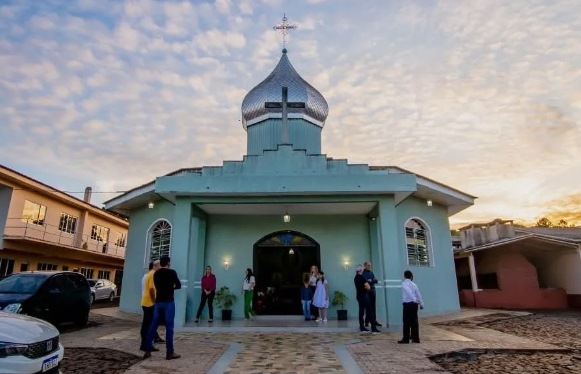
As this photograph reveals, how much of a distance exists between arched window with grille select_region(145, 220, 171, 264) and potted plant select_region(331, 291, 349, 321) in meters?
6.32

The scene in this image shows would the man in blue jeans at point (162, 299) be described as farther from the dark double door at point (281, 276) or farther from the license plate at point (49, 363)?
the dark double door at point (281, 276)

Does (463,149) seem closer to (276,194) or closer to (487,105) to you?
(487,105)

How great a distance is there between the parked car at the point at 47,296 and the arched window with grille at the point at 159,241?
3.27 meters

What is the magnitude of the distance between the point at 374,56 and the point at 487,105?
13.9 ft

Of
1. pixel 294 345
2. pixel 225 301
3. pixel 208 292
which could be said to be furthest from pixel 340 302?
pixel 294 345

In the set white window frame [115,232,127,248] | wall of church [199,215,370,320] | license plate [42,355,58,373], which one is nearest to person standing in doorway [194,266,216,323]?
wall of church [199,215,370,320]

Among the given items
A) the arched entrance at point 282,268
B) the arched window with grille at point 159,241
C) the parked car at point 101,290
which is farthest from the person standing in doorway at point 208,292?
the parked car at point 101,290

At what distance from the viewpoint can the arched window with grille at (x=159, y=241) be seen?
1361cm

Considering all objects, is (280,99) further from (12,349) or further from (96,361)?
(12,349)

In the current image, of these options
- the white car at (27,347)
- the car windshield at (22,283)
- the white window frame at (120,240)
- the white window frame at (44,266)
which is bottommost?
the white car at (27,347)

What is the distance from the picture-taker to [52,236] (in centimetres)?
2216

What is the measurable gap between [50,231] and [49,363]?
2140cm

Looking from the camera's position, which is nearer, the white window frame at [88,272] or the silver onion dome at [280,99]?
the silver onion dome at [280,99]

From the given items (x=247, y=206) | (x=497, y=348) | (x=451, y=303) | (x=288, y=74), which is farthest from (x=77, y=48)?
(x=451, y=303)
